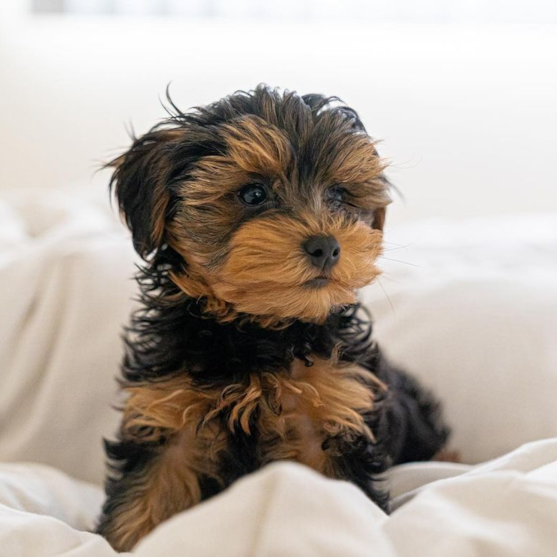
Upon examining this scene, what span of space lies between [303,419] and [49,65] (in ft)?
11.8

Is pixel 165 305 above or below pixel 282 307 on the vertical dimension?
below

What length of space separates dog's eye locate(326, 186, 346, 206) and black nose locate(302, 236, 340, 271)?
0.71 feet

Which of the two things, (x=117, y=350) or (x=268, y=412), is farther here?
(x=117, y=350)

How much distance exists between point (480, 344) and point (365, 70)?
2.61 meters

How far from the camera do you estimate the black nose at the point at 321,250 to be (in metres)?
1.59

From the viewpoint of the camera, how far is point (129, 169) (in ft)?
5.96

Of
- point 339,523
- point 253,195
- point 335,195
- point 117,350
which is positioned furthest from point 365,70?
point 339,523

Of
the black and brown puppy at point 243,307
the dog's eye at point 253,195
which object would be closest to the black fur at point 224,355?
the black and brown puppy at point 243,307

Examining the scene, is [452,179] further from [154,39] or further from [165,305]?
[165,305]

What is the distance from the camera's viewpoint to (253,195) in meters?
1.73

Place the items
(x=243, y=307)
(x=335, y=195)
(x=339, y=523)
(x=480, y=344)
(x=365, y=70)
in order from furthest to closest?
1. (x=365, y=70)
2. (x=480, y=344)
3. (x=335, y=195)
4. (x=243, y=307)
5. (x=339, y=523)

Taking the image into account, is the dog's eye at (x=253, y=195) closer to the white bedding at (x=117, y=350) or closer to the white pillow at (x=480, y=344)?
the white pillow at (x=480, y=344)

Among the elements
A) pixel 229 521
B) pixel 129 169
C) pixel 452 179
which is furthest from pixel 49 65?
pixel 229 521

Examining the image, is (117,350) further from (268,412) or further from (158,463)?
(268,412)
